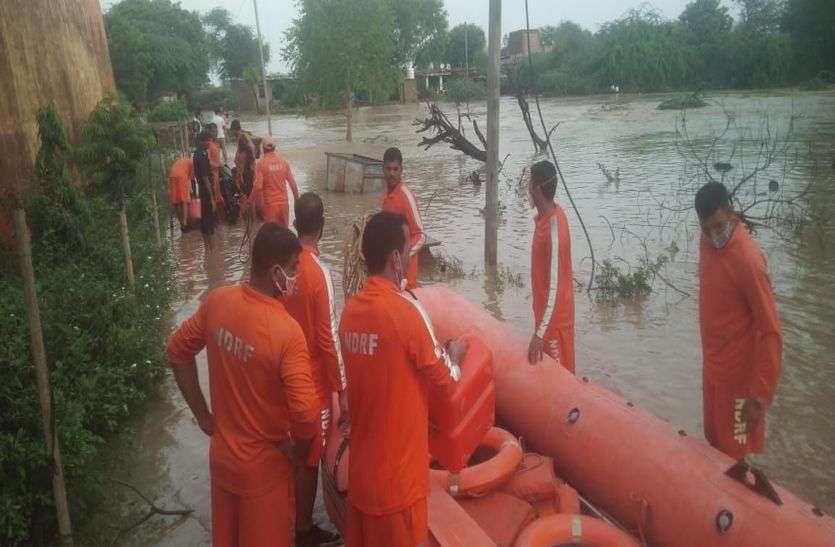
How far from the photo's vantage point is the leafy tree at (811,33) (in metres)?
34.0

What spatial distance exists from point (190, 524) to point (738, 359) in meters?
3.30

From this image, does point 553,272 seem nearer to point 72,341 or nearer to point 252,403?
point 252,403

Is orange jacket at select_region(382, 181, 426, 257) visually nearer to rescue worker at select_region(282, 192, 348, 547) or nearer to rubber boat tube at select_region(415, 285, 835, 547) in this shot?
rubber boat tube at select_region(415, 285, 835, 547)

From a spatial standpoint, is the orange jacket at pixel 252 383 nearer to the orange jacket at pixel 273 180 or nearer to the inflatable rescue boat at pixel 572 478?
the inflatable rescue boat at pixel 572 478

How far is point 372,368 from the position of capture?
7.87 feet

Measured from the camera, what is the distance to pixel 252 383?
258 cm

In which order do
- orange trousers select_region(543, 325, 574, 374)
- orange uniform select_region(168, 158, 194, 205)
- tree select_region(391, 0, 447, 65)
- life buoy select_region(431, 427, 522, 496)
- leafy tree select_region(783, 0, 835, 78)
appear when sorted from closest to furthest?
life buoy select_region(431, 427, 522, 496), orange trousers select_region(543, 325, 574, 374), orange uniform select_region(168, 158, 194, 205), leafy tree select_region(783, 0, 835, 78), tree select_region(391, 0, 447, 65)

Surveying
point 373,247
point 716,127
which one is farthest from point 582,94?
point 373,247

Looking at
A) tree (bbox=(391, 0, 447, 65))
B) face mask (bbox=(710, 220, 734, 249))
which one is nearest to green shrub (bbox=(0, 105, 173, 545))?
face mask (bbox=(710, 220, 734, 249))

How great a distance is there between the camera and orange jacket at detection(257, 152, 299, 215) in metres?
8.75

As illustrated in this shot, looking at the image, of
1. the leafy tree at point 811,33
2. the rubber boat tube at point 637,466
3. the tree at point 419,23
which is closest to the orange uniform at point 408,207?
the rubber boat tube at point 637,466

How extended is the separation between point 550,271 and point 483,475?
55.1 inches

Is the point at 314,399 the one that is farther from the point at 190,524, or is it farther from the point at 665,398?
the point at 665,398

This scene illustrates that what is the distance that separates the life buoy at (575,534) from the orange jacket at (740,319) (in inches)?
35.8
